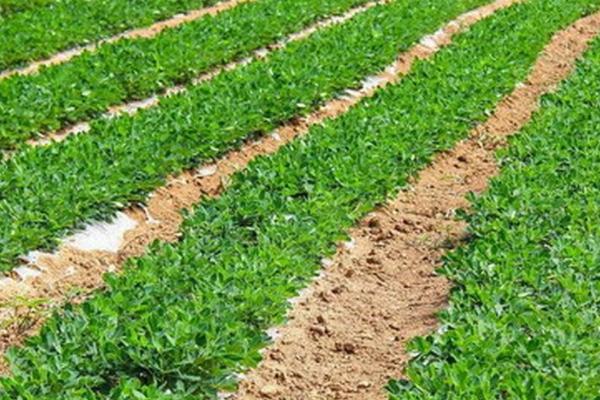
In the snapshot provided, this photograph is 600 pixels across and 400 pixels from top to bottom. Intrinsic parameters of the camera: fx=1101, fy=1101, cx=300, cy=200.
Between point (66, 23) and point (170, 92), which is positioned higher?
point (66, 23)

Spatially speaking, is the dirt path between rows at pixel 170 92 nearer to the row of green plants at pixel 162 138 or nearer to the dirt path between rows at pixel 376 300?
the row of green plants at pixel 162 138

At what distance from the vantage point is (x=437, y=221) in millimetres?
9086

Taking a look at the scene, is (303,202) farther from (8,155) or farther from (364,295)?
(8,155)

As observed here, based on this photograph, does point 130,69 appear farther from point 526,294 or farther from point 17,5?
point 526,294

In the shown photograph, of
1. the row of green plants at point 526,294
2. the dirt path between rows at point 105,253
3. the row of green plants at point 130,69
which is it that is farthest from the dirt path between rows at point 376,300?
the row of green plants at point 130,69

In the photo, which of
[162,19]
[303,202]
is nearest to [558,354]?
[303,202]

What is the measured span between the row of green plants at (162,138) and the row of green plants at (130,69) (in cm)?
79

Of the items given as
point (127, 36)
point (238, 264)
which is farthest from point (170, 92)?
point (238, 264)

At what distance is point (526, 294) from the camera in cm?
643

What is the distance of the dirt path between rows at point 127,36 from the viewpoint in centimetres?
1280

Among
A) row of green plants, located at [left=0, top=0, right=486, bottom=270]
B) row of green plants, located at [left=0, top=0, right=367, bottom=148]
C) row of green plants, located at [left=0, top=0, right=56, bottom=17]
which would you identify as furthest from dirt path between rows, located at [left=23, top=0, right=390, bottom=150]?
row of green plants, located at [left=0, top=0, right=56, bottom=17]

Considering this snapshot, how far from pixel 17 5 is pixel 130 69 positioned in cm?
520

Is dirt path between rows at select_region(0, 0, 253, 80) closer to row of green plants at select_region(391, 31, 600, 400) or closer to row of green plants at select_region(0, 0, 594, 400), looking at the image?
row of green plants at select_region(0, 0, 594, 400)

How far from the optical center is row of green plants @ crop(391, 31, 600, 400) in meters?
5.32
